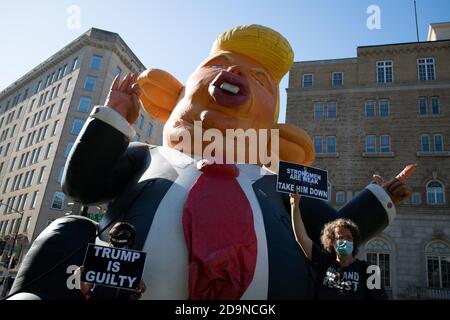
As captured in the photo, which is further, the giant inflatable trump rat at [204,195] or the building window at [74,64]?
the building window at [74,64]

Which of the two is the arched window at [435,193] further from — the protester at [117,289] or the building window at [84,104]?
the building window at [84,104]

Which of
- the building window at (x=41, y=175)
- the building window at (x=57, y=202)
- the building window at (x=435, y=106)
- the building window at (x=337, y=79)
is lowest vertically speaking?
the building window at (x=57, y=202)

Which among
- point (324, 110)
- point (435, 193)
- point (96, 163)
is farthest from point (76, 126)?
point (96, 163)

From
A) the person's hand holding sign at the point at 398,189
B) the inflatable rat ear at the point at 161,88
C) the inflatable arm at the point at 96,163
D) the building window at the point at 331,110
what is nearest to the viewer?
the inflatable arm at the point at 96,163

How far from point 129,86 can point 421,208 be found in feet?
70.2

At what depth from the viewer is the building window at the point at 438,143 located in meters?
22.2

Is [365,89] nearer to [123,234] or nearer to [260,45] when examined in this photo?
[260,45]

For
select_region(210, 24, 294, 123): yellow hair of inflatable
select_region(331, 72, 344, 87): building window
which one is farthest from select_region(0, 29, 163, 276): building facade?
select_region(210, 24, 294, 123): yellow hair of inflatable

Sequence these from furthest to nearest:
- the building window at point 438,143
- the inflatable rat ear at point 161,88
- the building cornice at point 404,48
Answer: the building cornice at point 404,48
the building window at point 438,143
the inflatable rat ear at point 161,88

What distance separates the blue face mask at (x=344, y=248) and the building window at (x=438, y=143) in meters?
22.4

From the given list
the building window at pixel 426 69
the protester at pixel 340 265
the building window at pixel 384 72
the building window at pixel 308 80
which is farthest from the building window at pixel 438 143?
the protester at pixel 340 265

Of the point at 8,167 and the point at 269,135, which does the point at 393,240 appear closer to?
the point at 269,135

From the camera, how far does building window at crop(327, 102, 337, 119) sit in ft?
81.1

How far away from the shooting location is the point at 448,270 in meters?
19.9
